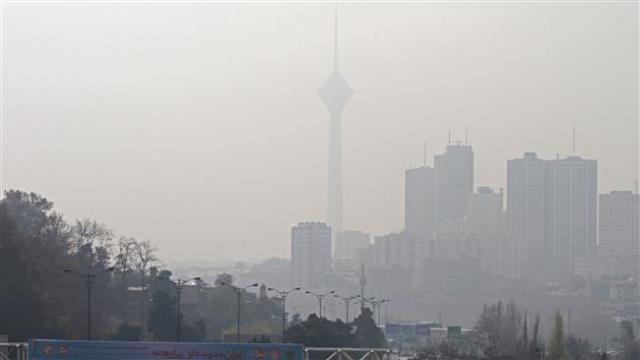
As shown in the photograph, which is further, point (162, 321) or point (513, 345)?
point (513, 345)

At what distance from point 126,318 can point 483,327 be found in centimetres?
2553

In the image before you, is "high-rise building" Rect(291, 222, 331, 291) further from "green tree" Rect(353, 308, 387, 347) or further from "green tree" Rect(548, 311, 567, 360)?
"green tree" Rect(548, 311, 567, 360)

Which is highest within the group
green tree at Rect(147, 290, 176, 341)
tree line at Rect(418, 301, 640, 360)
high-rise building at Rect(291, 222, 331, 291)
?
high-rise building at Rect(291, 222, 331, 291)

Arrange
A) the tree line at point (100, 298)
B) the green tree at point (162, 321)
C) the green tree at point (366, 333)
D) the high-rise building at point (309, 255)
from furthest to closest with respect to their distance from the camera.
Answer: the high-rise building at point (309, 255), the green tree at point (366, 333), the green tree at point (162, 321), the tree line at point (100, 298)

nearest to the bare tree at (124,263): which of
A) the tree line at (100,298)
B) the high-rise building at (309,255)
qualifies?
the tree line at (100,298)

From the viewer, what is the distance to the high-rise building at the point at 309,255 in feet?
632

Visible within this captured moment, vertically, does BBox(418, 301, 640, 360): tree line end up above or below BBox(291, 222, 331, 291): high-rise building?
below

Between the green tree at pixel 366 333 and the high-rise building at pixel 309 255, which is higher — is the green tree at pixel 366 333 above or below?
below

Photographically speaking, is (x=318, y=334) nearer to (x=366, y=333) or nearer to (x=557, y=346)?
(x=557, y=346)

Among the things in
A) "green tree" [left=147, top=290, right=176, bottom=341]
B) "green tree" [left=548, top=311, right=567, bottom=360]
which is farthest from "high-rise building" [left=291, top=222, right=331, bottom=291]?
"green tree" [left=548, top=311, right=567, bottom=360]

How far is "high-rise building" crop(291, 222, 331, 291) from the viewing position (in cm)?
19250

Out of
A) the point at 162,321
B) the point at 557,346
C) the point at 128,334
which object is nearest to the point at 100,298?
the point at 162,321

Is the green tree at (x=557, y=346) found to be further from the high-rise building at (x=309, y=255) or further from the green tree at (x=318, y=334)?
the high-rise building at (x=309, y=255)

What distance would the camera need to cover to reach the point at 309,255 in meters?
195
